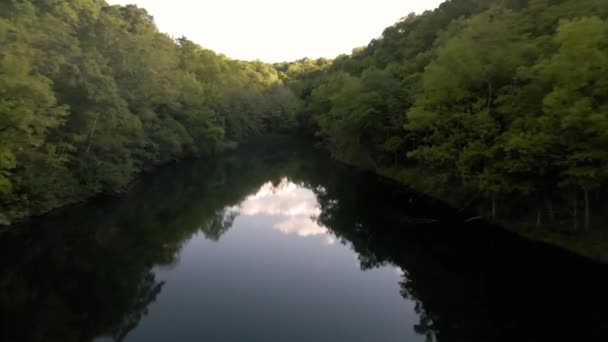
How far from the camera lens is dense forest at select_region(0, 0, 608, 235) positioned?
1955 centimetres

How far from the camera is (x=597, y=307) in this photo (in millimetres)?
16297

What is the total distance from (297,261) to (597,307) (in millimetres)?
12026

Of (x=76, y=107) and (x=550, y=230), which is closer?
(x=550, y=230)

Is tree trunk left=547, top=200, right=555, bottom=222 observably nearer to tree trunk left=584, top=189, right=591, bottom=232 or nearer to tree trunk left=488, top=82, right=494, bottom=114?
tree trunk left=584, top=189, right=591, bottom=232

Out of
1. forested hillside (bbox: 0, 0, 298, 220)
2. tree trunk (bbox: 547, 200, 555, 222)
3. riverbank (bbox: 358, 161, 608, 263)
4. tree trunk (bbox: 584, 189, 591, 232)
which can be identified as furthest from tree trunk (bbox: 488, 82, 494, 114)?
A: forested hillside (bbox: 0, 0, 298, 220)

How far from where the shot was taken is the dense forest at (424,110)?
19547mm

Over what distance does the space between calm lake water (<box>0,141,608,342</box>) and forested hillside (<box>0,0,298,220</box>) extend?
200 centimetres

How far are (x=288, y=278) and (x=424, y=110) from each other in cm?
1535

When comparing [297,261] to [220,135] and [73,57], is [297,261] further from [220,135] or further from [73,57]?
[220,135]

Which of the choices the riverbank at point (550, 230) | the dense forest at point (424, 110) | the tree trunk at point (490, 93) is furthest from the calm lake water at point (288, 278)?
the tree trunk at point (490, 93)

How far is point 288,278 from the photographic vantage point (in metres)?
19.8

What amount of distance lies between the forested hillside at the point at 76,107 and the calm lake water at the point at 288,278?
2.00 metres

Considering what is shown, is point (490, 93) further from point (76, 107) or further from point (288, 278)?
point (76, 107)

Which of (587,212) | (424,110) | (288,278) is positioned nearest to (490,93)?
(424,110)
